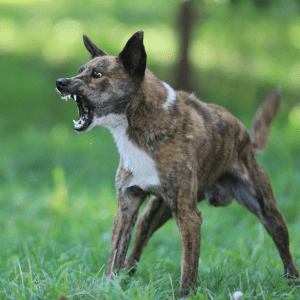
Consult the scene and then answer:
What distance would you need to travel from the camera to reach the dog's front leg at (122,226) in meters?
3.16

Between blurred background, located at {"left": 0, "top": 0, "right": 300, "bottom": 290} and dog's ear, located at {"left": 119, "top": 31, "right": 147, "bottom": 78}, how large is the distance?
2.97 meters

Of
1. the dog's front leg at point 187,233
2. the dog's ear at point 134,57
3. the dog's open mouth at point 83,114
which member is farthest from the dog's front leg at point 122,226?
the dog's ear at point 134,57

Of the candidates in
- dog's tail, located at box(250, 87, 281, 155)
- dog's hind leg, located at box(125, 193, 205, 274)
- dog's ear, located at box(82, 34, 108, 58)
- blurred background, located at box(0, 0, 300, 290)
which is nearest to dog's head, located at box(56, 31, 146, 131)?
dog's ear, located at box(82, 34, 108, 58)

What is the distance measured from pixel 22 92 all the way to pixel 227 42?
6.11 meters

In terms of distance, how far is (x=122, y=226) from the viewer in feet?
10.5

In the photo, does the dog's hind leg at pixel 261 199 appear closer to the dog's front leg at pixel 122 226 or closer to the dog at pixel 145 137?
the dog at pixel 145 137

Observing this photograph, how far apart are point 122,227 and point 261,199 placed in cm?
125

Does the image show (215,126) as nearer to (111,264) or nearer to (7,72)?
(111,264)

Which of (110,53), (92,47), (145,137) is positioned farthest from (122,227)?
(110,53)

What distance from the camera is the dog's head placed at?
2.93 m

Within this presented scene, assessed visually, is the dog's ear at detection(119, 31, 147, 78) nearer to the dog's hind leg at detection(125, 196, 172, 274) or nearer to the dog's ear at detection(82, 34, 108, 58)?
the dog's ear at detection(82, 34, 108, 58)

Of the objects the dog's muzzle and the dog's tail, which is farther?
the dog's tail

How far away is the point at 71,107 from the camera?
1102 cm

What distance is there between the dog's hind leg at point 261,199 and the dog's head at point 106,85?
1225mm
